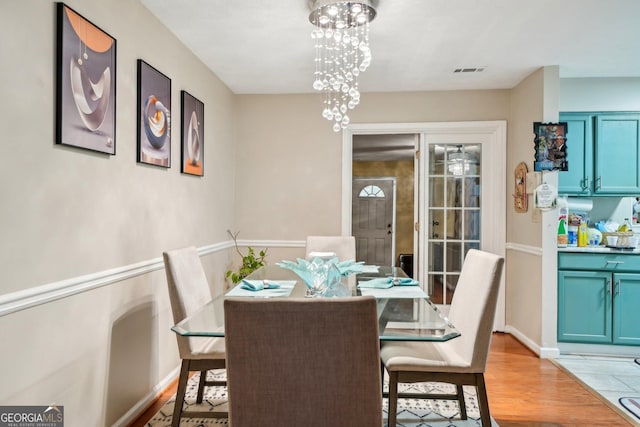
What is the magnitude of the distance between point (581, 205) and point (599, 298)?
90cm

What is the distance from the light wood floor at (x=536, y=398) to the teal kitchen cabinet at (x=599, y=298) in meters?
0.48

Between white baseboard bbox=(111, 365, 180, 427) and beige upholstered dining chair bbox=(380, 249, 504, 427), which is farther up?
beige upholstered dining chair bbox=(380, 249, 504, 427)

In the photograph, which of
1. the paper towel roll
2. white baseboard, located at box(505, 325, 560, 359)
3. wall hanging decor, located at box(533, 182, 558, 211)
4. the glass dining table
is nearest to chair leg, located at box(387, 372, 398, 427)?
the glass dining table

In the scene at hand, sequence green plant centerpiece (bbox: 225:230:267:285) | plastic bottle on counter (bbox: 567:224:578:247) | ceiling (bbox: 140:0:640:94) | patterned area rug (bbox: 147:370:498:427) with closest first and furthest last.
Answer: patterned area rug (bbox: 147:370:498:427)
ceiling (bbox: 140:0:640:94)
plastic bottle on counter (bbox: 567:224:578:247)
green plant centerpiece (bbox: 225:230:267:285)

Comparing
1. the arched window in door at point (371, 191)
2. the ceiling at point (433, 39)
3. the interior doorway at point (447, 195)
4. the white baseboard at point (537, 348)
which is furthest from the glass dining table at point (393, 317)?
the arched window in door at point (371, 191)

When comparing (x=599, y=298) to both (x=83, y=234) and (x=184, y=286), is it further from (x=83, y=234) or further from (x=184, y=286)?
(x=83, y=234)

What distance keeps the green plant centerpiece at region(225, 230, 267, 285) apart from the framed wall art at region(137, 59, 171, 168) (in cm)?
149

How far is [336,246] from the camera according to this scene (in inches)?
134

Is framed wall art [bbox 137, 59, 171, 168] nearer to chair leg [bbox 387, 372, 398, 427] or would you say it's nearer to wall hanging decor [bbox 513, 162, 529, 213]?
chair leg [bbox 387, 372, 398, 427]

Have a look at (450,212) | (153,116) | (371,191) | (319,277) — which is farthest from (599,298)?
(371,191)

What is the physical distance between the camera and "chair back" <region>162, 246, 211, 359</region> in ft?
6.53

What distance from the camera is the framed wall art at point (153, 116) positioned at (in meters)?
2.36

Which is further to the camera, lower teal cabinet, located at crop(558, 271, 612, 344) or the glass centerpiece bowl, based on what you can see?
lower teal cabinet, located at crop(558, 271, 612, 344)

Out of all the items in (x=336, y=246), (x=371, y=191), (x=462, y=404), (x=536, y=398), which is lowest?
(x=536, y=398)
